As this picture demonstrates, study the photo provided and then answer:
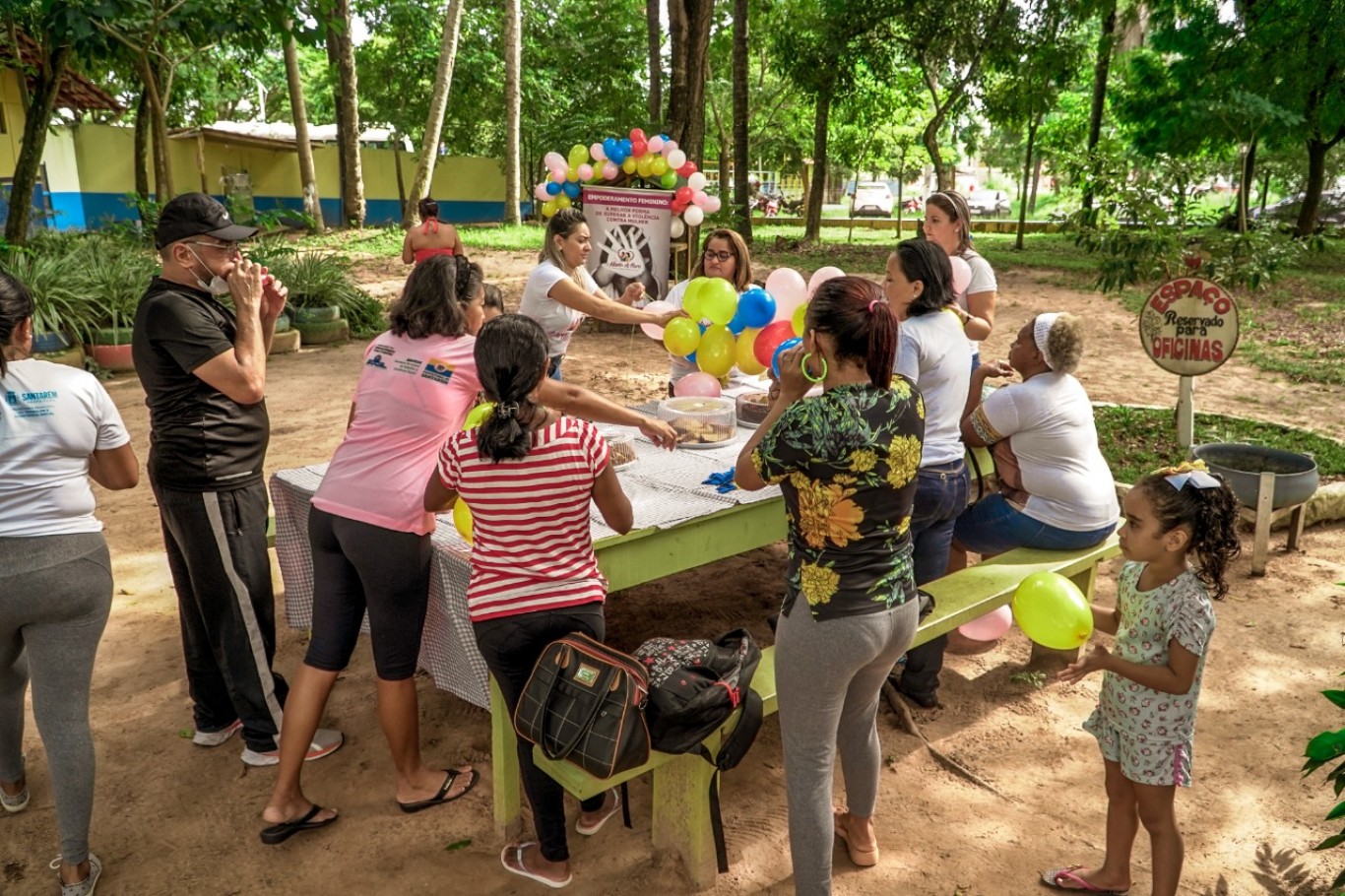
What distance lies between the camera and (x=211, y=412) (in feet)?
9.67

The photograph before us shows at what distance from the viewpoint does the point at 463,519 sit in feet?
9.54

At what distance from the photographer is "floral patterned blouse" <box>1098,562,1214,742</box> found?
244cm

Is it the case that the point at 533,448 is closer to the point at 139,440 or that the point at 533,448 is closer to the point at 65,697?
the point at 65,697

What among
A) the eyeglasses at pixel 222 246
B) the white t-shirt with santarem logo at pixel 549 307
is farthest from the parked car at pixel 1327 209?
the eyeglasses at pixel 222 246

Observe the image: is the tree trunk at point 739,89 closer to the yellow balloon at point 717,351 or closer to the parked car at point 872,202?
the yellow balloon at point 717,351

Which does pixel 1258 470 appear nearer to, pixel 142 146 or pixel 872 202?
pixel 142 146

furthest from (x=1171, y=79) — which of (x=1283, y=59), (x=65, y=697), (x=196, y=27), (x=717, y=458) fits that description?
(x=65, y=697)

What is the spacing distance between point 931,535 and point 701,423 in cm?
103

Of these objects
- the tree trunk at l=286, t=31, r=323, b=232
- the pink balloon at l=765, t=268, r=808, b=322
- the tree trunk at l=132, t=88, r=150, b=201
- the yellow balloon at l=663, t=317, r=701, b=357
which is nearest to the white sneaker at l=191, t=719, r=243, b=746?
the yellow balloon at l=663, t=317, r=701, b=357

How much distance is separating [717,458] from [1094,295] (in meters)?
11.4

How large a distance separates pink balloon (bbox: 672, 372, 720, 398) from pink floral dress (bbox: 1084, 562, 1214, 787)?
224 cm

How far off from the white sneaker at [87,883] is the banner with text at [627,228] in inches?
262

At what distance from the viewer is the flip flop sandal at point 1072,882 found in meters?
2.77

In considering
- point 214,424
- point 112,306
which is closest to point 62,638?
point 214,424
